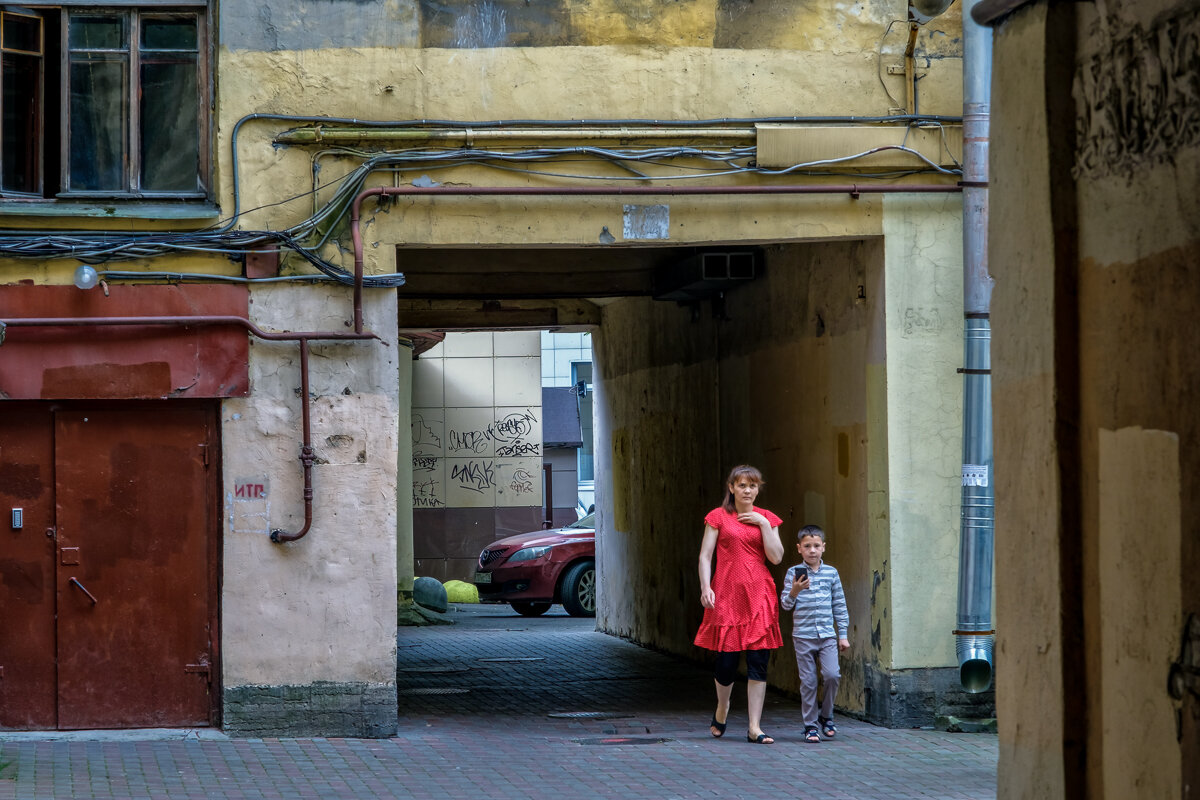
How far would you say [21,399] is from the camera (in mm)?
9875

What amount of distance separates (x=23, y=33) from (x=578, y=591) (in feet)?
43.1

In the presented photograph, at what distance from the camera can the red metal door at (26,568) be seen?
32.6ft

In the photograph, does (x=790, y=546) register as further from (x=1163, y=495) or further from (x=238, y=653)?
(x=1163, y=495)

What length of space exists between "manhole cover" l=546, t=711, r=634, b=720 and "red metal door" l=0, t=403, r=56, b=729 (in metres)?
3.70

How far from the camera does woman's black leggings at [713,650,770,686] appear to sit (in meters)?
10.0

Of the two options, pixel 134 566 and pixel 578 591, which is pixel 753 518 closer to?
pixel 134 566

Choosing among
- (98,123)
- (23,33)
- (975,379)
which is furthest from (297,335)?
(975,379)

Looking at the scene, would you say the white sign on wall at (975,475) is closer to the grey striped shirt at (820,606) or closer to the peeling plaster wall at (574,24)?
the grey striped shirt at (820,606)

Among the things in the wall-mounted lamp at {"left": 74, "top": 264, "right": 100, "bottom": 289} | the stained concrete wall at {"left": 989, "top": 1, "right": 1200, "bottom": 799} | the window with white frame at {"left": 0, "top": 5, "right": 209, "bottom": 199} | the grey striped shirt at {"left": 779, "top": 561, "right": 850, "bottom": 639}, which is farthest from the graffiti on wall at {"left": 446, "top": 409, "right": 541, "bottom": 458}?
the stained concrete wall at {"left": 989, "top": 1, "right": 1200, "bottom": 799}

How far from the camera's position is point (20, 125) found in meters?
10.2

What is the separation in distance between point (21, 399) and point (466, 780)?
402 cm

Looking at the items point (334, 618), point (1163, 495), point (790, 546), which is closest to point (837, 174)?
point (790, 546)

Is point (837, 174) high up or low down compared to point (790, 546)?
up

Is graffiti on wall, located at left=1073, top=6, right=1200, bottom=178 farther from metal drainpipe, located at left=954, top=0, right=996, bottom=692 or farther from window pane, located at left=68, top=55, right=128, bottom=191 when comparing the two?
window pane, located at left=68, top=55, right=128, bottom=191
